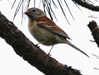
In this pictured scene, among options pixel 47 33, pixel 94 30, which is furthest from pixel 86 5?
pixel 94 30

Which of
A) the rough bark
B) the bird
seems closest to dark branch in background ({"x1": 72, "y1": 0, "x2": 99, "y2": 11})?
the bird

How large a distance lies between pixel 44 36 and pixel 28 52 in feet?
3.68

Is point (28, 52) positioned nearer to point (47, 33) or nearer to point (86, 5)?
point (86, 5)

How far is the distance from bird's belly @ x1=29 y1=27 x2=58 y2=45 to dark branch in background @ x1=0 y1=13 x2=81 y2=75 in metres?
1.00

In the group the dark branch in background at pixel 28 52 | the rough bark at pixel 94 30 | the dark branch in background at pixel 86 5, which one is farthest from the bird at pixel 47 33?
the rough bark at pixel 94 30

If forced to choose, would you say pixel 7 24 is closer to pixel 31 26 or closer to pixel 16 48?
pixel 16 48

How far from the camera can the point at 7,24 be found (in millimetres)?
1625

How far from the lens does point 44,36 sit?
271cm

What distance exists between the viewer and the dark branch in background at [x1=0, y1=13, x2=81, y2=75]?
61.5 inches

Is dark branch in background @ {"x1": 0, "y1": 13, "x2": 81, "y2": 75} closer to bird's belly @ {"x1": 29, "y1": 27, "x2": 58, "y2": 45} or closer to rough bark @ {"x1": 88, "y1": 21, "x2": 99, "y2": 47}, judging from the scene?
rough bark @ {"x1": 88, "y1": 21, "x2": 99, "y2": 47}

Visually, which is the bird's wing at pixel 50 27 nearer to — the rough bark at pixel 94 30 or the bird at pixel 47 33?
the bird at pixel 47 33

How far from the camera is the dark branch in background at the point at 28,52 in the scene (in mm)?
1562

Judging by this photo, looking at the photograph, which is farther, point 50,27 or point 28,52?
point 50,27

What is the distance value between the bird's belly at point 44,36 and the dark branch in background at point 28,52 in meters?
1.00
